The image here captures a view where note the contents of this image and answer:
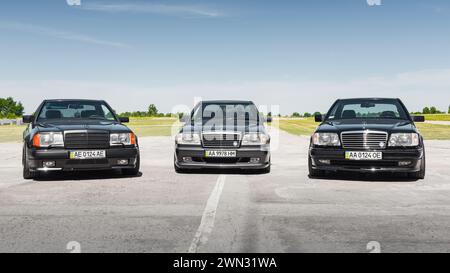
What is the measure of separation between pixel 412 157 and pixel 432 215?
2924 mm

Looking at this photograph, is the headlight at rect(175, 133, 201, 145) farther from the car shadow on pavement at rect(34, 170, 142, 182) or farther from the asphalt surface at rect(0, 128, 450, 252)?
the car shadow on pavement at rect(34, 170, 142, 182)

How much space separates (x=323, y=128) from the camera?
871 cm

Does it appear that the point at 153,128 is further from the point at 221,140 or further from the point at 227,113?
the point at 221,140

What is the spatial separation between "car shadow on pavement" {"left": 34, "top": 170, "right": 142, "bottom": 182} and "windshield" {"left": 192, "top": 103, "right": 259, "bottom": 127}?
1.90 m

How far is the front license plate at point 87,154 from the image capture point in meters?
8.30

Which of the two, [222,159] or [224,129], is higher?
→ [224,129]

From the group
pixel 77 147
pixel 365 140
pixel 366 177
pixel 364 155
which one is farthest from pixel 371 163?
pixel 77 147

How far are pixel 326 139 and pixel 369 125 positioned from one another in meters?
0.84

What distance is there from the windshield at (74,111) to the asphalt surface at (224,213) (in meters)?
1.29

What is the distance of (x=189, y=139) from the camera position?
362 inches

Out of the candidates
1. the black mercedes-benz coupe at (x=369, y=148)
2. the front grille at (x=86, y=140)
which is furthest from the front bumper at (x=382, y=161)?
the front grille at (x=86, y=140)

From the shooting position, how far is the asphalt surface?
13.7ft
